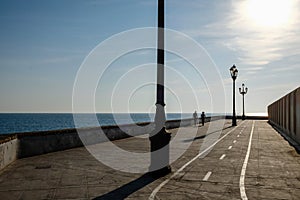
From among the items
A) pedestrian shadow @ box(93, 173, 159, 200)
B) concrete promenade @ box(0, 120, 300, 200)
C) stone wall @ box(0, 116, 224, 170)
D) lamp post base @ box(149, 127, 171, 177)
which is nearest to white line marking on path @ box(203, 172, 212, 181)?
concrete promenade @ box(0, 120, 300, 200)

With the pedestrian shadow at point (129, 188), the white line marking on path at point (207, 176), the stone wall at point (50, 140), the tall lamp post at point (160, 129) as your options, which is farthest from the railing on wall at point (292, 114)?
the pedestrian shadow at point (129, 188)

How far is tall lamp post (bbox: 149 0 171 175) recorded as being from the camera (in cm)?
1248

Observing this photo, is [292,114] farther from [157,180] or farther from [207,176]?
[157,180]

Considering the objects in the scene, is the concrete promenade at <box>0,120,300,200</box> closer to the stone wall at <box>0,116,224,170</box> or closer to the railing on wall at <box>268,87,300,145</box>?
the stone wall at <box>0,116,224,170</box>

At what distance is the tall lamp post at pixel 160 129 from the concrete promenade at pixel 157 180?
2.00ft

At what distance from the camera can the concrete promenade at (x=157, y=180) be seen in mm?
9328

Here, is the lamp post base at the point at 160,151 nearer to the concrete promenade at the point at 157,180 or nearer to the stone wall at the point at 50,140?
the concrete promenade at the point at 157,180

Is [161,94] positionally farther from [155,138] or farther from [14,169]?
[14,169]

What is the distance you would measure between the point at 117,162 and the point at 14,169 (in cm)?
429

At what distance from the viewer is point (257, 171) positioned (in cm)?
1309

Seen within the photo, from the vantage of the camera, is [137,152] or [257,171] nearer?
[257,171]

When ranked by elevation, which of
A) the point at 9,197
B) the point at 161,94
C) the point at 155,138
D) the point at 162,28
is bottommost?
the point at 9,197

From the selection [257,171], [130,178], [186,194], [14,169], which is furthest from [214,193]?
[14,169]

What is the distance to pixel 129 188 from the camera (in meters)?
10.1
